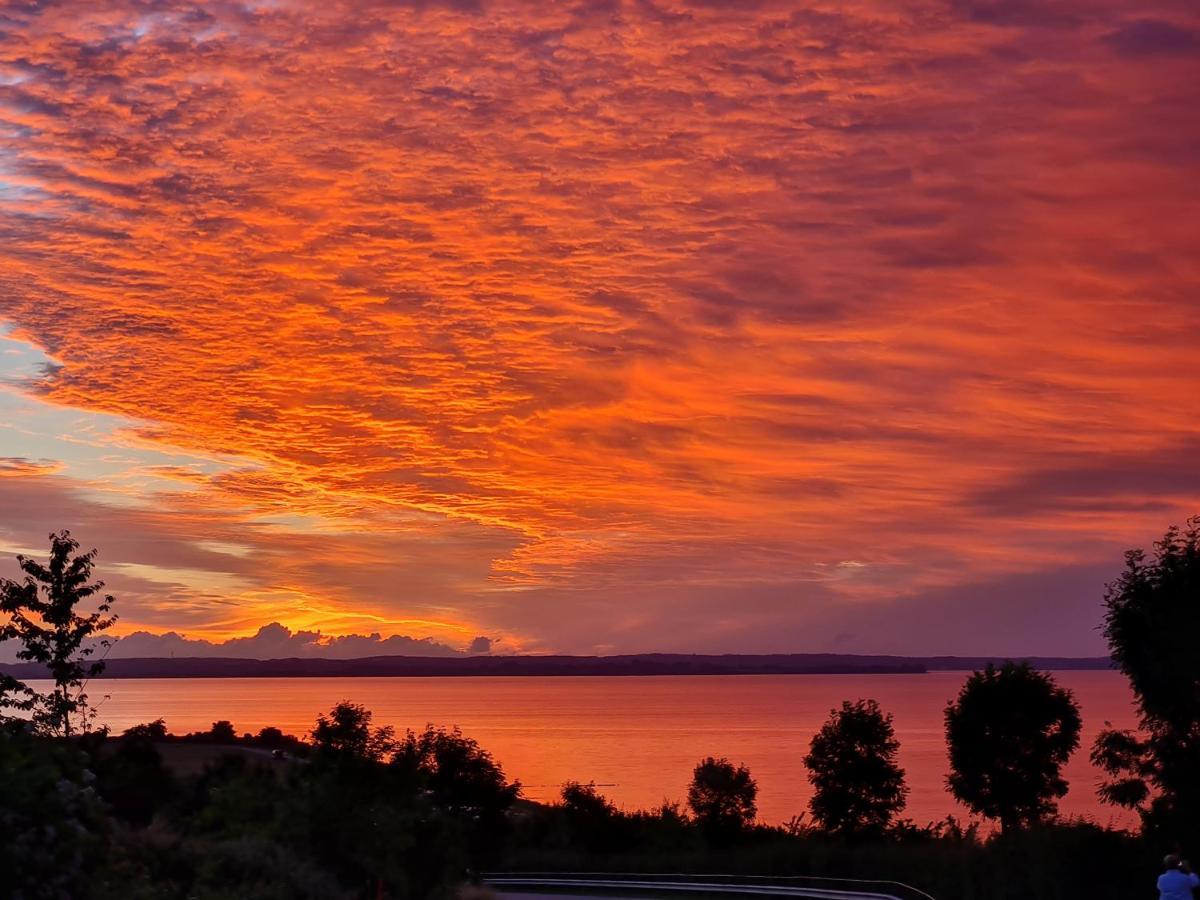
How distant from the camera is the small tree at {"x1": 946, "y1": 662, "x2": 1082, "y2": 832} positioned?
7156 centimetres

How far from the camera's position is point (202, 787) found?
170 feet

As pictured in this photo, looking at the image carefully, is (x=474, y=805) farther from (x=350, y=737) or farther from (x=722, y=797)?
(x=350, y=737)

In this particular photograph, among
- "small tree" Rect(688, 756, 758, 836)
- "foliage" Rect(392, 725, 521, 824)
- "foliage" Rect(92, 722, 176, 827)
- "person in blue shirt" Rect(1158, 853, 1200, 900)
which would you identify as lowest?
"small tree" Rect(688, 756, 758, 836)

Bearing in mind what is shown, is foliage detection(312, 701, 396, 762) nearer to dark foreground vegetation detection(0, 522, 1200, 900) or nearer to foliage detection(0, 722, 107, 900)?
dark foreground vegetation detection(0, 522, 1200, 900)

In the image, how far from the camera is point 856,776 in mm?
76438

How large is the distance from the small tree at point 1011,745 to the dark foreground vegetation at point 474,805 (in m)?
0.11

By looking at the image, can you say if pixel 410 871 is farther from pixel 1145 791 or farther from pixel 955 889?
pixel 1145 791

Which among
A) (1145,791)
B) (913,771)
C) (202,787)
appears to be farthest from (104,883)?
(913,771)

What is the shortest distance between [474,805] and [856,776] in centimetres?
2277

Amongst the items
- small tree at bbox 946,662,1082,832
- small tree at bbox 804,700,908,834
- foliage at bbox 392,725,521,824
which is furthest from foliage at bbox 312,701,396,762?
small tree at bbox 946,662,1082,832

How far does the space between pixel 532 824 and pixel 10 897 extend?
2537 inches

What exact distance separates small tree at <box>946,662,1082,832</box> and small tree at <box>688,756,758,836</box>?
20.9 meters

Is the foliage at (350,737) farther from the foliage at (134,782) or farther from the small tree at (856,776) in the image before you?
the small tree at (856,776)

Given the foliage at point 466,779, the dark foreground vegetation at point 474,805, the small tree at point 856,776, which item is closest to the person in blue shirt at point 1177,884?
the dark foreground vegetation at point 474,805
